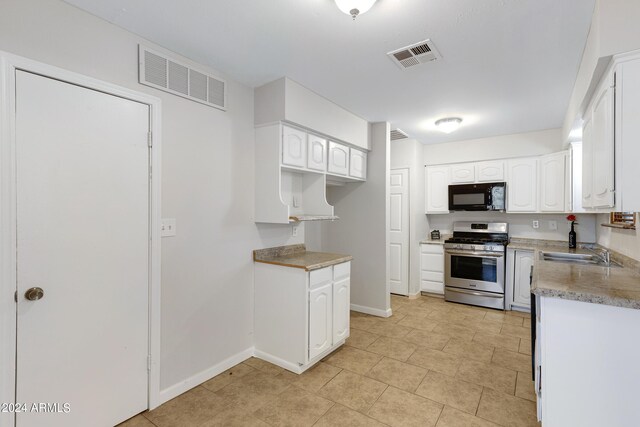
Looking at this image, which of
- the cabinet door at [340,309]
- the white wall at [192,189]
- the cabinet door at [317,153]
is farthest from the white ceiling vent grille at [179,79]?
the cabinet door at [340,309]

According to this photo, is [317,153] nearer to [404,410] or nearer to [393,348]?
[393,348]

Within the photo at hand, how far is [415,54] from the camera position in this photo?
88.4 inches

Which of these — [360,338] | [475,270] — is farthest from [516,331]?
[360,338]

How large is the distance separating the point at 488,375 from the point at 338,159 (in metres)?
2.49

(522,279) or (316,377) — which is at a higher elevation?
(522,279)

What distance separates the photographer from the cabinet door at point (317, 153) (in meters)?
3.00

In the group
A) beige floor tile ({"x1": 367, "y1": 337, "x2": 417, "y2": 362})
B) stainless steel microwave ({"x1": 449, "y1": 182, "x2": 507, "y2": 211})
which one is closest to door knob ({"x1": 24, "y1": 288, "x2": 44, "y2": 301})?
beige floor tile ({"x1": 367, "y1": 337, "x2": 417, "y2": 362})

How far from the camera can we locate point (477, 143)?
15.3 feet

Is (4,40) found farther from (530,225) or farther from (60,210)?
(530,225)

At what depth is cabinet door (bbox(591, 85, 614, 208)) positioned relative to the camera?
1.61m

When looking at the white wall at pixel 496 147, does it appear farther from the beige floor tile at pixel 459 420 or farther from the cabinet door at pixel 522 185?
the beige floor tile at pixel 459 420

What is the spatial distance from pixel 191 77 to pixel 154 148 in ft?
2.18

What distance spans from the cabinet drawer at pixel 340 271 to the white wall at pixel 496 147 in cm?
291

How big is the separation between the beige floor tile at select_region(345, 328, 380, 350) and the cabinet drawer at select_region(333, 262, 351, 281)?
2.40ft
